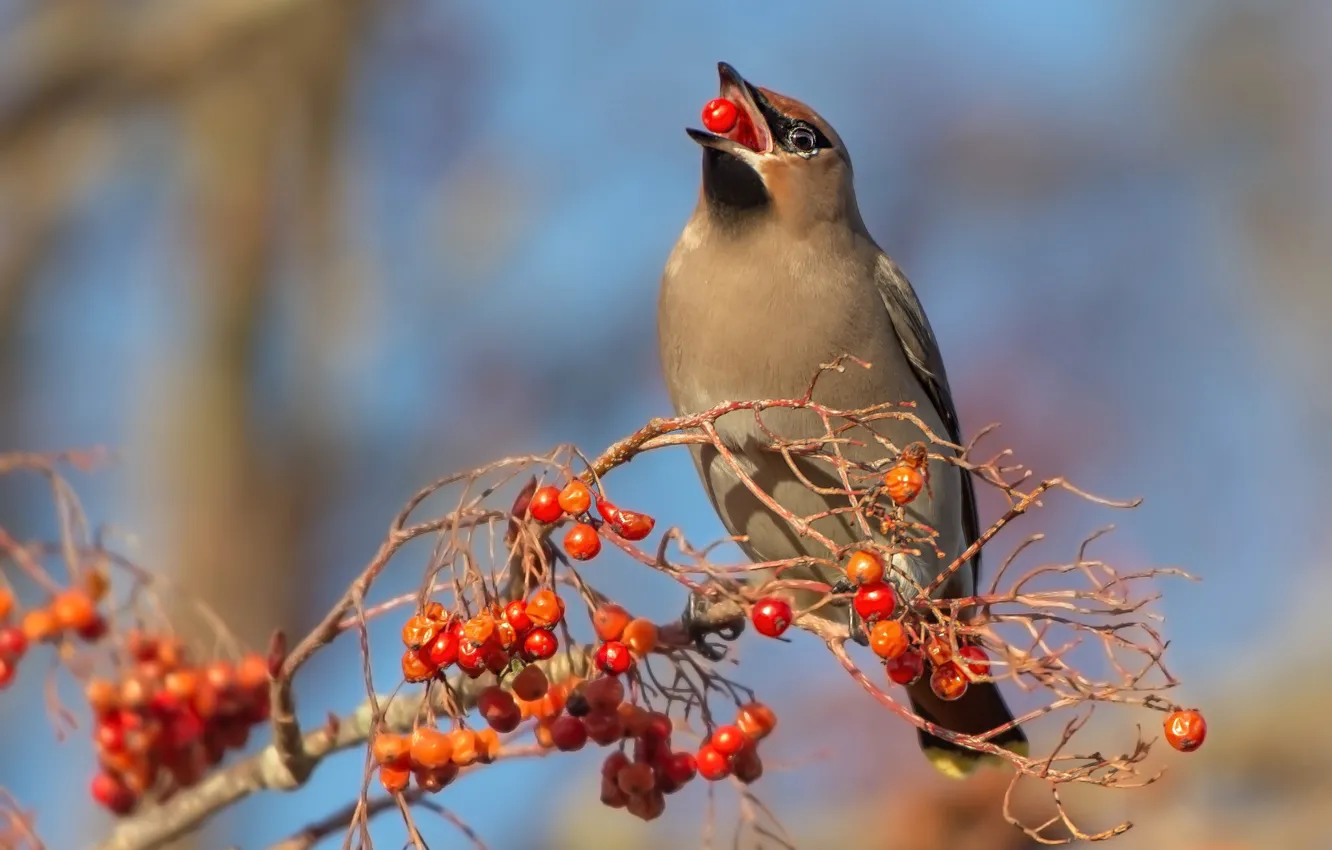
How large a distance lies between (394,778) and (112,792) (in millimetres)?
1174

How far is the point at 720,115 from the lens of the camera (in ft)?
14.5

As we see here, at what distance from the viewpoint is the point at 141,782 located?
3461 mm

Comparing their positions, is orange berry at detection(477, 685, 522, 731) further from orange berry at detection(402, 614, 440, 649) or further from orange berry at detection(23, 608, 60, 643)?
orange berry at detection(23, 608, 60, 643)

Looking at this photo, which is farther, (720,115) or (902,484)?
(720,115)

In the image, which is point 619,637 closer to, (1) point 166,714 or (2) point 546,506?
(2) point 546,506

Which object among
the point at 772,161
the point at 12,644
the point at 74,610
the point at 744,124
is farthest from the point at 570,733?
the point at 744,124

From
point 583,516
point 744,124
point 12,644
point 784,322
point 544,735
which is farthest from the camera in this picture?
point 744,124

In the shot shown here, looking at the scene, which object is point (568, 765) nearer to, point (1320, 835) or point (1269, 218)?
point (1320, 835)

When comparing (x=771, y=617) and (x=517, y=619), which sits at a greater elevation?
(x=517, y=619)

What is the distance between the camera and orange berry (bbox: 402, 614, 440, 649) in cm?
259

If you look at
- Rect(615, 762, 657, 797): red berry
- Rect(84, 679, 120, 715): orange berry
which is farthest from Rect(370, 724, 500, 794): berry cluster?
Rect(84, 679, 120, 715): orange berry

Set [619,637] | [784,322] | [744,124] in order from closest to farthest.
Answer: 1. [619,637]
2. [784,322]
3. [744,124]

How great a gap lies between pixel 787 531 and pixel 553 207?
188 inches

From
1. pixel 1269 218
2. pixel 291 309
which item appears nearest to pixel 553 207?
pixel 291 309
